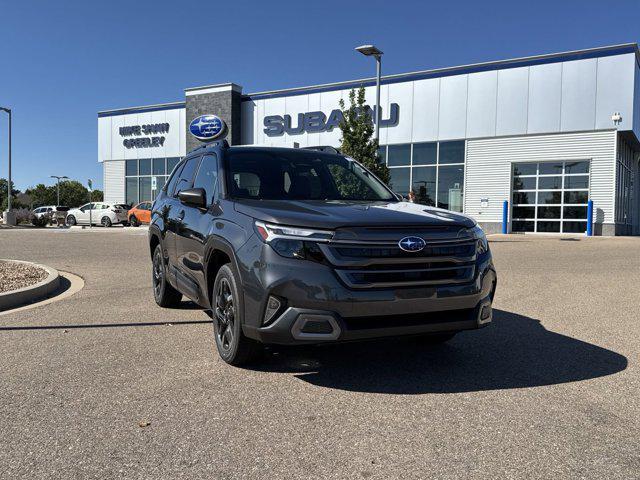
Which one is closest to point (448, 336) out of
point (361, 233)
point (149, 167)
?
point (361, 233)

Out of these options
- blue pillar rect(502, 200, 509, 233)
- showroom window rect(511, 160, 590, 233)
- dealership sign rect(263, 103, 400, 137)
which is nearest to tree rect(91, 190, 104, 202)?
dealership sign rect(263, 103, 400, 137)

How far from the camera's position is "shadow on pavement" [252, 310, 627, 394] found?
3932 millimetres

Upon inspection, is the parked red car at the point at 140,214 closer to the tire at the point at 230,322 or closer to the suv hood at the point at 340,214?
the tire at the point at 230,322

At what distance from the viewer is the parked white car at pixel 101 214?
1308 inches

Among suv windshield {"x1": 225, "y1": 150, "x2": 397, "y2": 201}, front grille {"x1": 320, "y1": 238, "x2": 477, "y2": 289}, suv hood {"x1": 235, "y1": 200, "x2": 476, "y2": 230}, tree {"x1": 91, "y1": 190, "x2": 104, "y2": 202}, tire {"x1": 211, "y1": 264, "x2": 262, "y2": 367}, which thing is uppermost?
tree {"x1": 91, "y1": 190, "x2": 104, "y2": 202}

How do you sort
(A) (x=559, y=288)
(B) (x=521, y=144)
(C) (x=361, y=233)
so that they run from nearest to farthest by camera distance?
(C) (x=361, y=233), (A) (x=559, y=288), (B) (x=521, y=144)

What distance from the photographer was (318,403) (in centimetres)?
353

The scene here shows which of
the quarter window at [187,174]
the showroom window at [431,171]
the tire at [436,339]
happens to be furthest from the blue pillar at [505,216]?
the tire at [436,339]

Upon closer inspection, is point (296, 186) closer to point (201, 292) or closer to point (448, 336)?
point (201, 292)

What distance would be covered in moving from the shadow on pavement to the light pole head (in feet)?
53.2

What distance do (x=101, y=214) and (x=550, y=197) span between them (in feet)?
80.9

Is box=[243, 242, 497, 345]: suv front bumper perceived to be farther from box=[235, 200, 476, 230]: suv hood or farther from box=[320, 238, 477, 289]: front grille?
box=[235, 200, 476, 230]: suv hood

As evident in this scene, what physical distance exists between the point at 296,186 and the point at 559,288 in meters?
5.42

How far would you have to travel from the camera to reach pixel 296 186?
16.3ft
